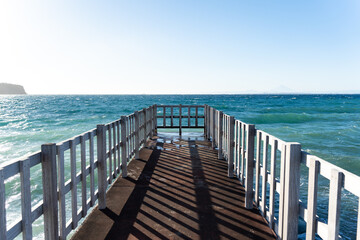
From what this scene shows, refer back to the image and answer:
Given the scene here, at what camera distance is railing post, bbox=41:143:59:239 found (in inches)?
102

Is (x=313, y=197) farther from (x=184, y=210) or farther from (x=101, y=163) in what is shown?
(x=101, y=163)

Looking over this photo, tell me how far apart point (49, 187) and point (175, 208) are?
6.44 ft

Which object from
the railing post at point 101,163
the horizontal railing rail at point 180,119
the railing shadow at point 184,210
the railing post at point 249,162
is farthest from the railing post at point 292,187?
the horizontal railing rail at point 180,119

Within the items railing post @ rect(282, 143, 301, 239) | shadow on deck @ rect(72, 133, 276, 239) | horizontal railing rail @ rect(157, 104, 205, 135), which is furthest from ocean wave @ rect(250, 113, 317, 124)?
railing post @ rect(282, 143, 301, 239)

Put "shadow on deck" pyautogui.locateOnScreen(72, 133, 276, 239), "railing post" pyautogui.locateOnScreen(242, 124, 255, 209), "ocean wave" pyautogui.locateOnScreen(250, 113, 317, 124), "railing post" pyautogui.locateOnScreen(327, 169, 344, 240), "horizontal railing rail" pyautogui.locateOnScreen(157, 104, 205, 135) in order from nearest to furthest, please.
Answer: "railing post" pyautogui.locateOnScreen(327, 169, 344, 240) → "shadow on deck" pyautogui.locateOnScreen(72, 133, 276, 239) → "railing post" pyautogui.locateOnScreen(242, 124, 255, 209) → "horizontal railing rail" pyautogui.locateOnScreen(157, 104, 205, 135) → "ocean wave" pyautogui.locateOnScreen(250, 113, 317, 124)

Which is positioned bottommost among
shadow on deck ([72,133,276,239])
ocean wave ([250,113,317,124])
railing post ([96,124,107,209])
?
ocean wave ([250,113,317,124])

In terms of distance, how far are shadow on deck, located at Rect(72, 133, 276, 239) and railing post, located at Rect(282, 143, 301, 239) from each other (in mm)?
627

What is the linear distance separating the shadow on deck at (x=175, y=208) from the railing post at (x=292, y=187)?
0.63m

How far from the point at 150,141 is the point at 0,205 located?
8.05 meters

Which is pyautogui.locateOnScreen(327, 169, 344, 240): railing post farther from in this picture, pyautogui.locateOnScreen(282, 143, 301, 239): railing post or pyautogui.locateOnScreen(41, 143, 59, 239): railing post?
pyautogui.locateOnScreen(41, 143, 59, 239): railing post

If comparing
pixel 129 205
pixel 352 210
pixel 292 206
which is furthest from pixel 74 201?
pixel 352 210

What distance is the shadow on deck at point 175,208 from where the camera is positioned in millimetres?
3303

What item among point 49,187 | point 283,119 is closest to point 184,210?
point 49,187

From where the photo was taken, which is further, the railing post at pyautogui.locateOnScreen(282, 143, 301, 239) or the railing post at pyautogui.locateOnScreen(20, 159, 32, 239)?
the railing post at pyautogui.locateOnScreen(282, 143, 301, 239)
